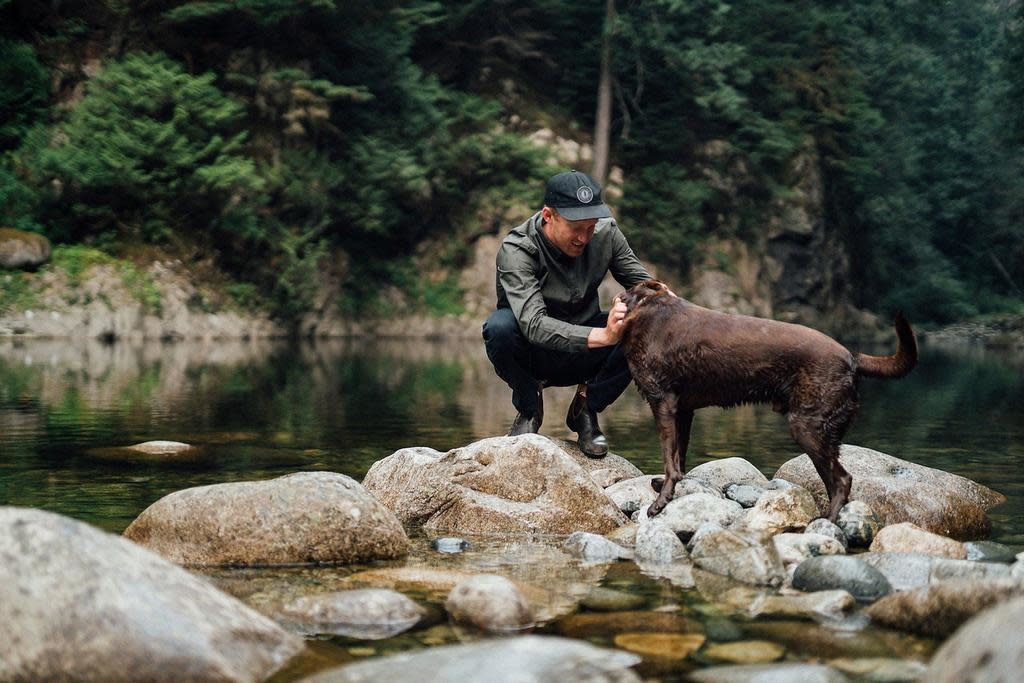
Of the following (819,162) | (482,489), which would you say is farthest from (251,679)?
(819,162)

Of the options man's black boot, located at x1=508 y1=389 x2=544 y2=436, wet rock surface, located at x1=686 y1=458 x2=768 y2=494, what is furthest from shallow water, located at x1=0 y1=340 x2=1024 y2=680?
man's black boot, located at x1=508 y1=389 x2=544 y2=436

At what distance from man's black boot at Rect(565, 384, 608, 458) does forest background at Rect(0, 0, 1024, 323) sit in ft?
61.1

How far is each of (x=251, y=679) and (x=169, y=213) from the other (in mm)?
24145

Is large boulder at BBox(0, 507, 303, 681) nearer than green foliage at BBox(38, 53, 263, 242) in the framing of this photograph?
Yes

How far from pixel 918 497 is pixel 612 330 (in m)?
1.99

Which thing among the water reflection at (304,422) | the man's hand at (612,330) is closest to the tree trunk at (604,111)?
the water reflection at (304,422)

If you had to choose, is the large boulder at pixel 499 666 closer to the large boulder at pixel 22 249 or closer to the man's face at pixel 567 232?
the man's face at pixel 567 232

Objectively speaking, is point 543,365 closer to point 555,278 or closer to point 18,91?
point 555,278

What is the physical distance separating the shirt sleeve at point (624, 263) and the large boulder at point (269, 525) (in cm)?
260

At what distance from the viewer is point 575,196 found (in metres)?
6.41

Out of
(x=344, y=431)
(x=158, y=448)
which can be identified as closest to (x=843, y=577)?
(x=158, y=448)

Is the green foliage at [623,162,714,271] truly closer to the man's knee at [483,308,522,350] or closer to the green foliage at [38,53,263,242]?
the green foliage at [38,53,263,242]

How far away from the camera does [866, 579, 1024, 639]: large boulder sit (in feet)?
12.5

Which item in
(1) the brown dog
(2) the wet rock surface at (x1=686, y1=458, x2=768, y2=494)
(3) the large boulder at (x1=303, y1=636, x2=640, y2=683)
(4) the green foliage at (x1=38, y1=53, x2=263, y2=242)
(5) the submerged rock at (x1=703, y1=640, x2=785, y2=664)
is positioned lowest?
(2) the wet rock surface at (x1=686, y1=458, x2=768, y2=494)
